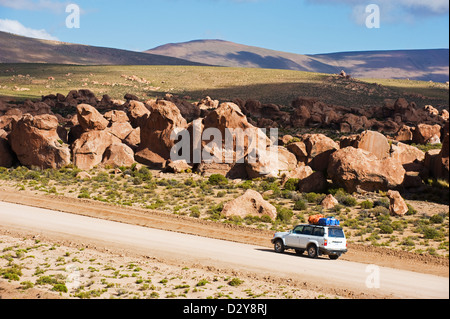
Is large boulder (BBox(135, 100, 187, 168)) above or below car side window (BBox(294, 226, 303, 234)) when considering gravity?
above

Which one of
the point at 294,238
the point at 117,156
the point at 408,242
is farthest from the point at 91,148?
the point at 408,242

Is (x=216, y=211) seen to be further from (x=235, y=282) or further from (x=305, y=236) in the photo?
(x=235, y=282)

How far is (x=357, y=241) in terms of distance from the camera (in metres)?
27.8

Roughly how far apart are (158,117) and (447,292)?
131ft

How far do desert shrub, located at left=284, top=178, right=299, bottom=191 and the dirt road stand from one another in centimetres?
1291

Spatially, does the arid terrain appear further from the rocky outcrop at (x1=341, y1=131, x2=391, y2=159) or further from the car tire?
the car tire

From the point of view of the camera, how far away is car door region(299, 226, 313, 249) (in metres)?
23.0

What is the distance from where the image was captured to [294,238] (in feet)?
78.1

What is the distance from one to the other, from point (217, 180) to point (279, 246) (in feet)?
59.0

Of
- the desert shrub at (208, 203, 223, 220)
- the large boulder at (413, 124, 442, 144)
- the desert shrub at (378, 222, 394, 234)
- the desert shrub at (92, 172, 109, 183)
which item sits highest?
the large boulder at (413, 124, 442, 144)

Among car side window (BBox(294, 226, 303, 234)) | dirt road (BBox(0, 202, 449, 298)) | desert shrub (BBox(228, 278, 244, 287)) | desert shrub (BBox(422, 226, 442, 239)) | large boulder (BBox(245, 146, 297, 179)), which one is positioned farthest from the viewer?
large boulder (BBox(245, 146, 297, 179))

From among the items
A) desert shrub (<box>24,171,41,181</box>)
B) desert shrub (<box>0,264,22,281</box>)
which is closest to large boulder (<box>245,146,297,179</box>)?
desert shrub (<box>24,171,41,181</box>)

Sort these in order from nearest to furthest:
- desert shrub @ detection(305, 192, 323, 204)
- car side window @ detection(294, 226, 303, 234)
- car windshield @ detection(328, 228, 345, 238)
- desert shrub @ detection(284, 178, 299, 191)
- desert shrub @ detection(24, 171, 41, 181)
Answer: car windshield @ detection(328, 228, 345, 238), car side window @ detection(294, 226, 303, 234), desert shrub @ detection(305, 192, 323, 204), desert shrub @ detection(284, 178, 299, 191), desert shrub @ detection(24, 171, 41, 181)
